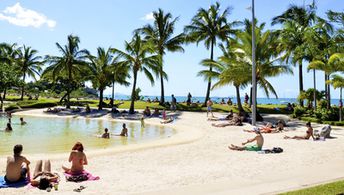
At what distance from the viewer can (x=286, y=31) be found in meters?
36.4

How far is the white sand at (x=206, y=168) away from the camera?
8.76 m

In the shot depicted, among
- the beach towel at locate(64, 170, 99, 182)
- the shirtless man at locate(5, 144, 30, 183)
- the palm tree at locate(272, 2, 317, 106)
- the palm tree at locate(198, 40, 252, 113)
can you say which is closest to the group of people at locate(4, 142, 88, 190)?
the shirtless man at locate(5, 144, 30, 183)

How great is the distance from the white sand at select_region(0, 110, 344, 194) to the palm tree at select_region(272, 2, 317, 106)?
61.3 feet

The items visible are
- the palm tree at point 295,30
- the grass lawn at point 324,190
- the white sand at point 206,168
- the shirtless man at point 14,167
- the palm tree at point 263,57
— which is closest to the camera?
the grass lawn at point 324,190

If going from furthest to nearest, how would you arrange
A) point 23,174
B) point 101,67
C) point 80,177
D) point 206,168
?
point 101,67 → point 206,168 → point 80,177 → point 23,174

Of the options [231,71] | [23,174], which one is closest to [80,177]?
[23,174]

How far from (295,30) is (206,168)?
96.1ft

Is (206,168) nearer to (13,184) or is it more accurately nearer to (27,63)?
(13,184)

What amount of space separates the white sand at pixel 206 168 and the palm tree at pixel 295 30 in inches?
736

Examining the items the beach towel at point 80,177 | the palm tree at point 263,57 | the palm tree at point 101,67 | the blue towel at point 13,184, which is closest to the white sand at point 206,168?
the beach towel at point 80,177

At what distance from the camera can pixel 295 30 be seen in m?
36.7

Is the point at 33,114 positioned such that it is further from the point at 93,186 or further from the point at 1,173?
the point at 93,186

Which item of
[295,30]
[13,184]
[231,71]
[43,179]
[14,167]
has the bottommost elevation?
[13,184]

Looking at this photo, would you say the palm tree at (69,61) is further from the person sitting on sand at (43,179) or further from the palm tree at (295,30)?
the person sitting on sand at (43,179)
